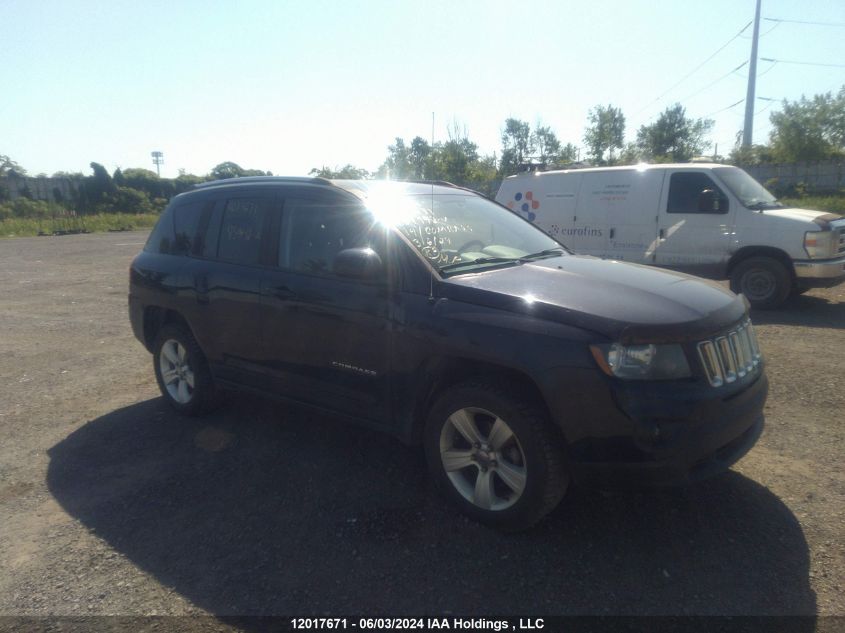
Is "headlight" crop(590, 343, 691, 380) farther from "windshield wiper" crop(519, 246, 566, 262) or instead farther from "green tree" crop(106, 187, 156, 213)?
"green tree" crop(106, 187, 156, 213)

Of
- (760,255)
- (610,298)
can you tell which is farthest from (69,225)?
(610,298)

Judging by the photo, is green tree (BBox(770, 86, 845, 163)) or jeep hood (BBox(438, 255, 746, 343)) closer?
jeep hood (BBox(438, 255, 746, 343))

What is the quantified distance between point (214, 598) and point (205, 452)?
173cm

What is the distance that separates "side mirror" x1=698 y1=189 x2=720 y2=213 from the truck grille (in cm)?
606

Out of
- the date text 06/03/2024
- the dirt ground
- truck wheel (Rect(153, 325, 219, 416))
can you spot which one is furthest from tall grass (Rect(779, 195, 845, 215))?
the date text 06/03/2024

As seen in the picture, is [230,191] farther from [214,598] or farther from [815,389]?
[815,389]

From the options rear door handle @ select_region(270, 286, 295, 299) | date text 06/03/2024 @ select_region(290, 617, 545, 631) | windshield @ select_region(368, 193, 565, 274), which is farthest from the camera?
rear door handle @ select_region(270, 286, 295, 299)

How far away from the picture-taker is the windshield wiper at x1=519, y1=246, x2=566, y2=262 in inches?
163

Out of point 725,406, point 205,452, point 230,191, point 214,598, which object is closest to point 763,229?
point 725,406

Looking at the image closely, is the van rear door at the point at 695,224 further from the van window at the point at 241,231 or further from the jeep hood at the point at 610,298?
the van window at the point at 241,231

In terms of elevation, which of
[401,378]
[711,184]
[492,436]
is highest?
[711,184]

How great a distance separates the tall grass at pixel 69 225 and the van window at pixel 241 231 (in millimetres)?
32602

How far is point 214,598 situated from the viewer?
284 cm

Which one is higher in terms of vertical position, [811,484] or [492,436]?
[492,436]
